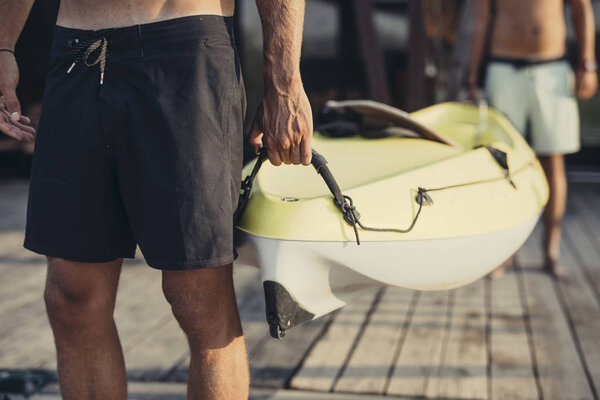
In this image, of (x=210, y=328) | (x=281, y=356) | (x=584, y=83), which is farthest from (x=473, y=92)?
(x=210, y=328)

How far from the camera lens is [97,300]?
1.49m

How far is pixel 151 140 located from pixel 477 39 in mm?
2561

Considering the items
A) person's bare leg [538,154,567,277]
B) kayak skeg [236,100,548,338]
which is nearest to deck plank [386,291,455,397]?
kayak skeg [236,100,548,338]

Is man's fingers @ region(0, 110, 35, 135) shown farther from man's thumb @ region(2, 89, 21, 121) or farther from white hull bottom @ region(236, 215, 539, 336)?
white hull bottom @ region(236, 215, 539, 336)

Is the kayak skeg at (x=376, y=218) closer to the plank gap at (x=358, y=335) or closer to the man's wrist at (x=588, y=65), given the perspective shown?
the plank gap at (x=358, y=335)

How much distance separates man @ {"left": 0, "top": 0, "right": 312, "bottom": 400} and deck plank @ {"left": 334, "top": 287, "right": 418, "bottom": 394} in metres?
0.85

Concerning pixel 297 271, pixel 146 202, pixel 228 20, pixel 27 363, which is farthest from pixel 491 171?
pixel 27 363

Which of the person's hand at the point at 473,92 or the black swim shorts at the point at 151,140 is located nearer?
the black swim shorts at the point at 151,140

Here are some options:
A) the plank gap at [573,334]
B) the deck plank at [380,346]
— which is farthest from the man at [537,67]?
the deck plank at [380,346]

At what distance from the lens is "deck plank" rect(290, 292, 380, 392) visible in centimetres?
223

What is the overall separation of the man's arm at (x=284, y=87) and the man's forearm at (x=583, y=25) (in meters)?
2.55

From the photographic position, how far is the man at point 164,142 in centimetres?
129

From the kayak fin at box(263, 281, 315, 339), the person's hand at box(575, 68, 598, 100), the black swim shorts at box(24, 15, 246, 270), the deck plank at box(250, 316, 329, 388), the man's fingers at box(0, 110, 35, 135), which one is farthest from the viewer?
the person's hand at box(575, 68, 598, 100)

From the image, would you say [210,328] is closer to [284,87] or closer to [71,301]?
[71,301]
